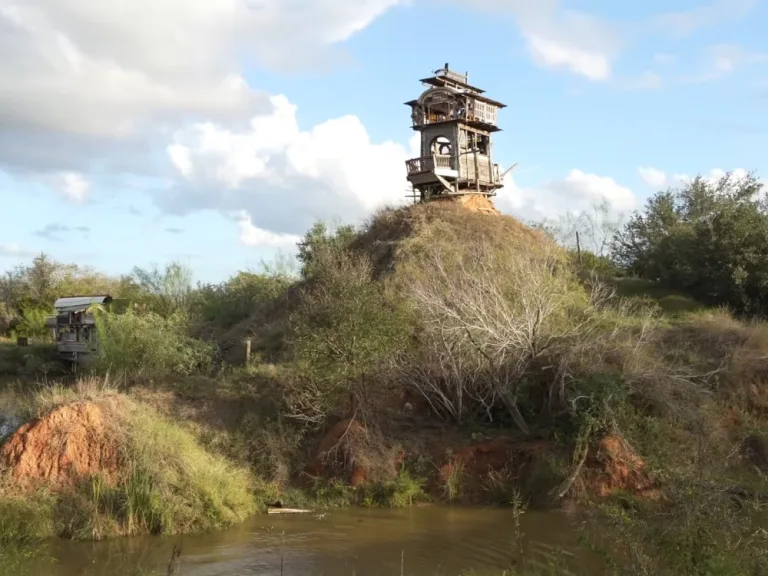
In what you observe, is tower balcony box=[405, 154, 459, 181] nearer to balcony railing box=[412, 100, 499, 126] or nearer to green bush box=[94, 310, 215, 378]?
Result: balcony railing box=[412, 100, 499, 126]

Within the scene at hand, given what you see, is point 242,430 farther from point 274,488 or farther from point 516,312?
point 516,312

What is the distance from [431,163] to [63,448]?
1990 cm

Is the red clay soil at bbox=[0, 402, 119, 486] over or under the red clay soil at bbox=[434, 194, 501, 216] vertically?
under

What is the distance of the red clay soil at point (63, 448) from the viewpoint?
15156mm

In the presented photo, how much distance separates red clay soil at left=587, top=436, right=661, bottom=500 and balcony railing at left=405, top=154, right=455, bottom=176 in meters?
17.3

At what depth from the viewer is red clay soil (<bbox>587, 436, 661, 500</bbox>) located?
1573 centimetres

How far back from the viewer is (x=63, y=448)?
15461 mm

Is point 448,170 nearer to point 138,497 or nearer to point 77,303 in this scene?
point 77,303

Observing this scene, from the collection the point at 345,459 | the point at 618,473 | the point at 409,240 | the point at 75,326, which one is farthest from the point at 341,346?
the point at 75,326

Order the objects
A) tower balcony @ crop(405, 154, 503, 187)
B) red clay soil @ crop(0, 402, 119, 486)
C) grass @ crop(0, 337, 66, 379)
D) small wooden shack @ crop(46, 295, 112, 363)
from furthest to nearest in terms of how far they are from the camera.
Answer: grass @ crop(0, 337, 66, 379)
small wooden shack @ crop(46, 295, 112, 363)
tower balcony @ crop(405, 154, 503, 187)
red clay soil @ crop(0, 402, 119, 486)

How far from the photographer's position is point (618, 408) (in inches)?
656

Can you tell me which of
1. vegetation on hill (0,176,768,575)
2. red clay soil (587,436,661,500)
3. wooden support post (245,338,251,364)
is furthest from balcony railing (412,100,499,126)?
red clay soil (587,436,661,500)

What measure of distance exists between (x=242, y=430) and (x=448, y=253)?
10067 mm

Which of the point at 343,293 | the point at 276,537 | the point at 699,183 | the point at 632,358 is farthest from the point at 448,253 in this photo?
the point at 699,183
